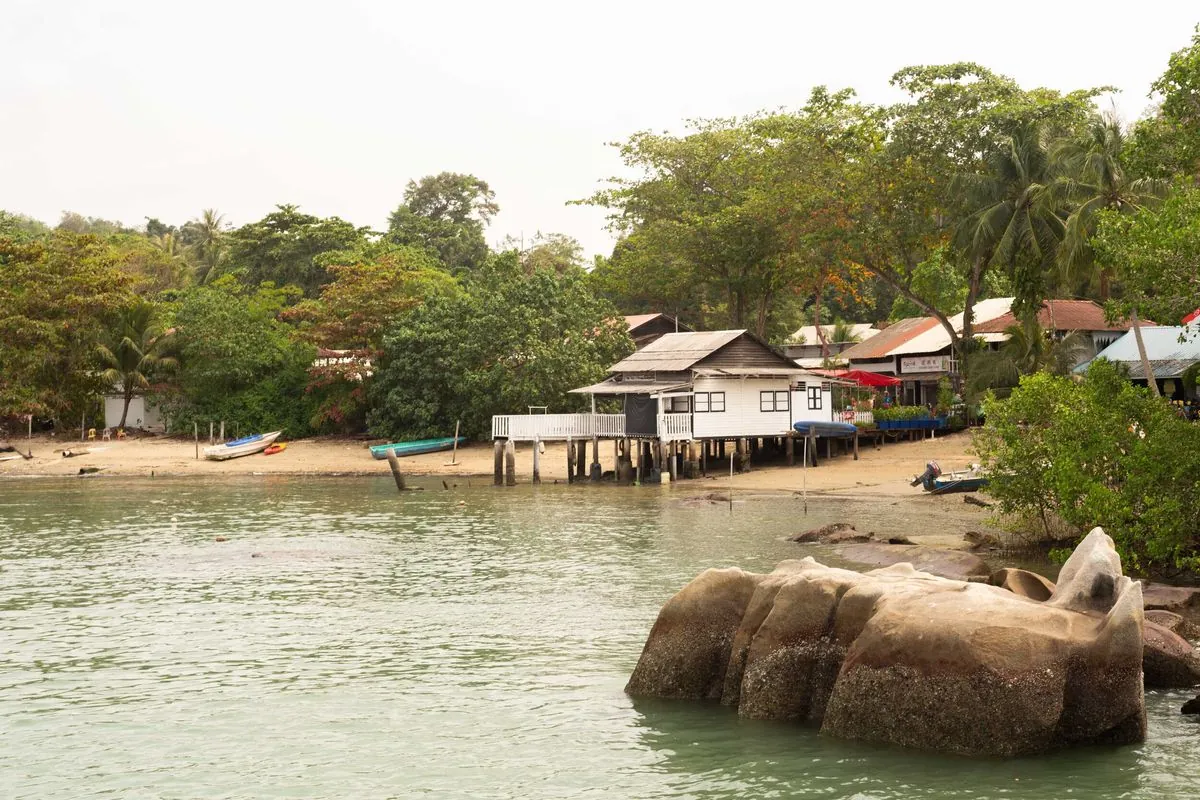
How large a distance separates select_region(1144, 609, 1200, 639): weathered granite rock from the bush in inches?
172

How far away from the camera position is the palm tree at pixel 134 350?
2514 inches

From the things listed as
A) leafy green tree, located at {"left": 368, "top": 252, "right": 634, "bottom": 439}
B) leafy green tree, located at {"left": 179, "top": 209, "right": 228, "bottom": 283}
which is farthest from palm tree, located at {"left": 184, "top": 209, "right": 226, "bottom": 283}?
leafy green tree, located at {"left": 368, "top": 252, "right": 634, "bottom": 439}

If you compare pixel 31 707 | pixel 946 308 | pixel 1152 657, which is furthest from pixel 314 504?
pixel 946 308

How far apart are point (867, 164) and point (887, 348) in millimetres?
13364

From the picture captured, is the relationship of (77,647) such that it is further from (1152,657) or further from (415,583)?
(1152,657)

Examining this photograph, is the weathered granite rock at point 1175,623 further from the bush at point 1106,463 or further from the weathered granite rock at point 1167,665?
the bush at point 1106,463

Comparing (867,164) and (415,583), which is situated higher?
(867,164)

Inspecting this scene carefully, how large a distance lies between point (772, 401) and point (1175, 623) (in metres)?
32.8

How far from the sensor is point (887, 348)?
202 feet

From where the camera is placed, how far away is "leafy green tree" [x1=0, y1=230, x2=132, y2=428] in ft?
198

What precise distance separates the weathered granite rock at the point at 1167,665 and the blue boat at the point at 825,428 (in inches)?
1319

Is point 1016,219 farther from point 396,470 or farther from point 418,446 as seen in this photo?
point 418,446

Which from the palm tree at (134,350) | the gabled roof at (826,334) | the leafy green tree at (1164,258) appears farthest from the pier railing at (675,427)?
the gabled roof at (826,334)

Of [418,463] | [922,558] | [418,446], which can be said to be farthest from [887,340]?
[922,558]
